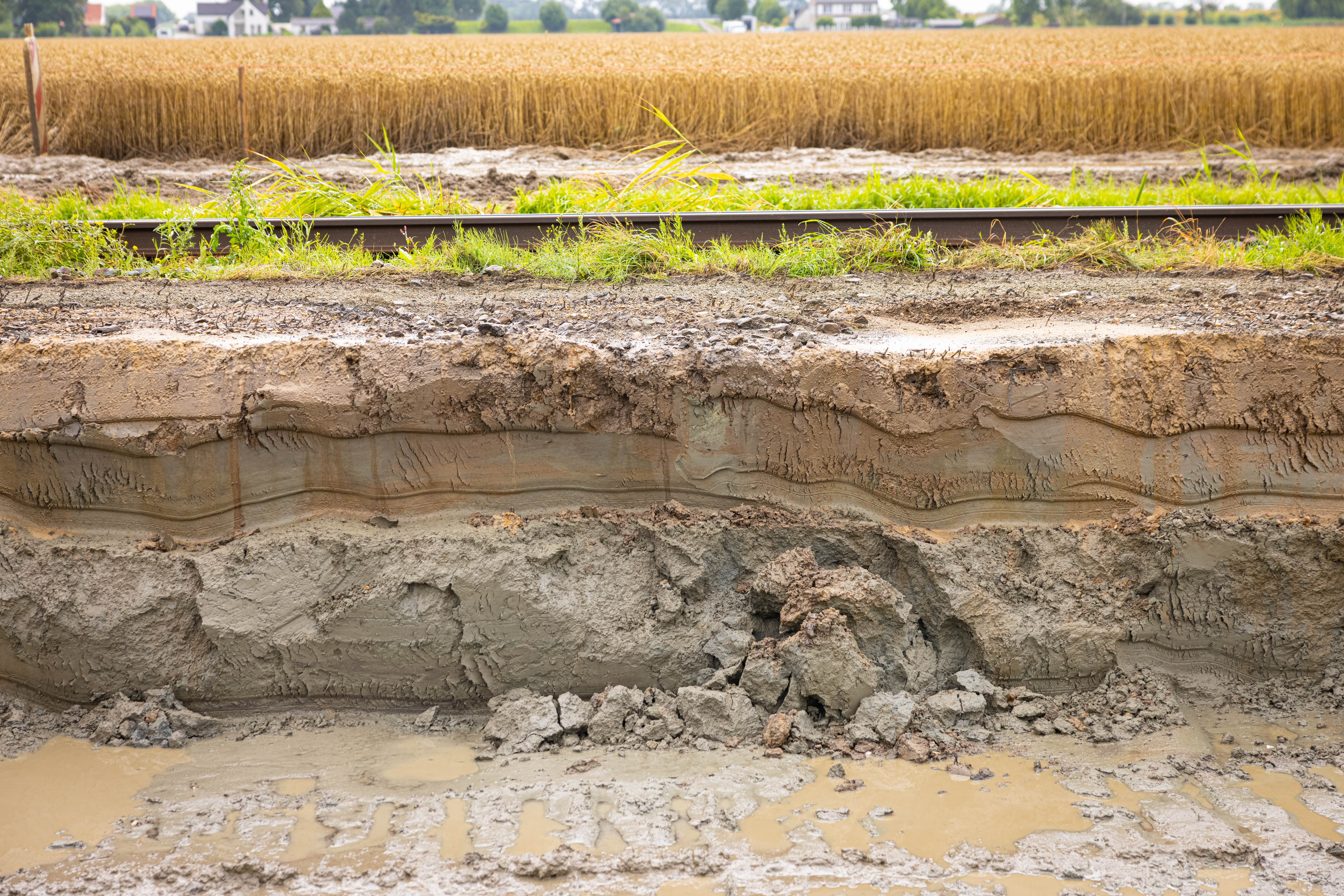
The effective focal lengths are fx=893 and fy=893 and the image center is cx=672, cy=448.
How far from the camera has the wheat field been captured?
11.4 meters

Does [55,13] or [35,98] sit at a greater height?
[55,13]

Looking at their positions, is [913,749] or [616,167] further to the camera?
[616,167]

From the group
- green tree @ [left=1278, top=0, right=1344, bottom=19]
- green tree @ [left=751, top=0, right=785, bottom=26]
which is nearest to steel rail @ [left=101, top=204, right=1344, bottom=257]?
green tree @ [left=1278, top=0, right=1344, bottom=19]

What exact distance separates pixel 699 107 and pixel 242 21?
51.2 feet

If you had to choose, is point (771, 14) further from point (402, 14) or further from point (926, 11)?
point (402, 14)

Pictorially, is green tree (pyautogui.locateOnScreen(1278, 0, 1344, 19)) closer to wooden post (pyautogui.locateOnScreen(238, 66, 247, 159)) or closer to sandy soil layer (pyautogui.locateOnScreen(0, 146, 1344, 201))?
sandy soil layer (pyautogui.locateOnScreen(0, 146, 1344, 201))

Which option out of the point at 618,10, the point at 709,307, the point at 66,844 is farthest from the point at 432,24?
the point at 66,844

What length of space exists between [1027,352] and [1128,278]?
191 centimetres

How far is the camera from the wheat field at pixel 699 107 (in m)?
11.4

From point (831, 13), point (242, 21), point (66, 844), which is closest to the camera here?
point (66, 844)

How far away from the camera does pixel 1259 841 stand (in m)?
2.56

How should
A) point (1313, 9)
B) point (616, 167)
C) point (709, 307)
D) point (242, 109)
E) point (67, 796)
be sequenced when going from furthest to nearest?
point (1313, 9) → point (242, 109) → point (616, 167) → point (709, 307) → point (67, 796)

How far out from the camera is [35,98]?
A: 407 inches

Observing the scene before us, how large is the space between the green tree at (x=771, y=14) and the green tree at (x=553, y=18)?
17.5ft
